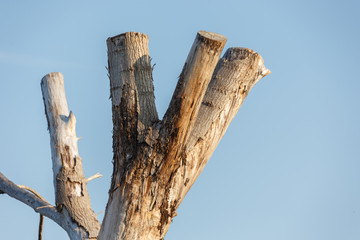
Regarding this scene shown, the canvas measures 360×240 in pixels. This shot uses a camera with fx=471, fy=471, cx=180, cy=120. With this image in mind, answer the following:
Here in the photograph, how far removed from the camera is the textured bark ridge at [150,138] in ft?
14.6

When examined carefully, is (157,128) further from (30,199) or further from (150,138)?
(30,199)

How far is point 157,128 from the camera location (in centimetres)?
457

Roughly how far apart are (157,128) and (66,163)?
2.01 metres

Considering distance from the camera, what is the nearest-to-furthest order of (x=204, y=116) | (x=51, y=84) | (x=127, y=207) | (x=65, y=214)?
(x=127, y=207)
(x=204, y=116)
(x=65, y=214)
(x=51, y=84)

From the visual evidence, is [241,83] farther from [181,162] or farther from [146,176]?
[146,176]

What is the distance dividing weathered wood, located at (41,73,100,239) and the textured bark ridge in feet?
3.36

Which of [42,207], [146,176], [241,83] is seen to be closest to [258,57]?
[241,83]

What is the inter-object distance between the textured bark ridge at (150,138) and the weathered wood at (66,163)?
1024 mm

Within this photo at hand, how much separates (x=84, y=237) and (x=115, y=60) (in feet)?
7.08

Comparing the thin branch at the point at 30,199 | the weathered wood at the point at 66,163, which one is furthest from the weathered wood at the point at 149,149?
the thin branch at the point at 30,199

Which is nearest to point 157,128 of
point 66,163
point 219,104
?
point 219,104

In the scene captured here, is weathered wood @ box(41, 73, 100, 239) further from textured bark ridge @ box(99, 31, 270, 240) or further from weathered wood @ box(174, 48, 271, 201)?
weathered wood @ box(174, 48, 271, 201)

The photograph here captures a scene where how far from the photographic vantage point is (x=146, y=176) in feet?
14.9

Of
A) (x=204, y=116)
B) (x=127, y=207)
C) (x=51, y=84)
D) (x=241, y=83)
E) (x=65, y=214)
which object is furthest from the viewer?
(x=51, y=84)
